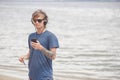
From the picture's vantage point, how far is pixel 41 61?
5.64 meters

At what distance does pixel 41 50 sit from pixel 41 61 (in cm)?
30

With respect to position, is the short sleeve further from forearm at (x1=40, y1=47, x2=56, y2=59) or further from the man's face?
the man's face

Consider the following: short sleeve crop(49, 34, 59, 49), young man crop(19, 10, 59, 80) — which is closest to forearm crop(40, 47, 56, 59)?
young man crop(19, 10, 59, 80)

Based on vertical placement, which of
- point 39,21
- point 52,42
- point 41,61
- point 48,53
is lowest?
point 41,61

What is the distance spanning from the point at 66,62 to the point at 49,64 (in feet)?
34.9

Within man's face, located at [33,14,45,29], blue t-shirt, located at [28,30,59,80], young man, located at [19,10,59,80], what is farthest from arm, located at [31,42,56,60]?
man's face, located at [33,14,45,29]

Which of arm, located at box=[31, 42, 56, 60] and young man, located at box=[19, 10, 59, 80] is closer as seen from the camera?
arm, located at box=[31, 42, 56, 60]

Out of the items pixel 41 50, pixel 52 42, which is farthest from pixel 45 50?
pixel 52 42

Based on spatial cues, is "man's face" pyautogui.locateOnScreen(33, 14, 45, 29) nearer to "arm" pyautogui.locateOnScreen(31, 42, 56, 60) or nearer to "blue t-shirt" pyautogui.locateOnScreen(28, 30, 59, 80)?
"blue t-shirt" pyautogui.locateOnScreen(28, 30, 59, 80)

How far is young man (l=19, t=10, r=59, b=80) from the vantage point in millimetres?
5520

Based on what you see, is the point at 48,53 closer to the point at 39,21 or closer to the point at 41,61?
the point at 41,61

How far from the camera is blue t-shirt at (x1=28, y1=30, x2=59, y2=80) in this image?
5.58 m

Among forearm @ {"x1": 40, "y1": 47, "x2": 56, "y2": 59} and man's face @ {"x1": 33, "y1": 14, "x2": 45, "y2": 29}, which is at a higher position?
man's face @ {"x1": 33, "y1": 14, "x2": 45, "y2": 29}

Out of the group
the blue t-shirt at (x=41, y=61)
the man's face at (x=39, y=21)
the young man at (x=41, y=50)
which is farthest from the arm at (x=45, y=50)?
the man's face at (x=39, y=21)
